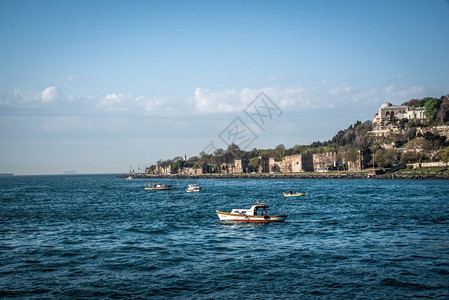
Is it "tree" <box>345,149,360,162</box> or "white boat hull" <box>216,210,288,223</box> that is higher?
"tree" <box>345,149,360,162</box>

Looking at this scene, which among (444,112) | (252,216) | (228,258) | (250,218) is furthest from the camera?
(444,112)

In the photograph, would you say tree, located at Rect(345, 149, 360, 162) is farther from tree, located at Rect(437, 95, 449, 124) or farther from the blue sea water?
the blue sea water

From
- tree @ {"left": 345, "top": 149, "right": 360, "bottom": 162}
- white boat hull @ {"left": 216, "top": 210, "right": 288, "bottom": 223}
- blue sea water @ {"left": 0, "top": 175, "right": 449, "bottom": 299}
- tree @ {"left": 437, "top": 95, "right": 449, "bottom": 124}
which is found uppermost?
tree @ {"left": 437, "top": 95, "right": 449, "bottom": 124}

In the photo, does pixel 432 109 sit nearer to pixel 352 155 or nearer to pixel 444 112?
pixel 444 112

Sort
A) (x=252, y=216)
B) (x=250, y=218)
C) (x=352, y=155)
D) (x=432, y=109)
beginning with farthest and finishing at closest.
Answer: (x=432, y=109), (x=352, y=155), (x=250, y=218), (x=252, y=216)

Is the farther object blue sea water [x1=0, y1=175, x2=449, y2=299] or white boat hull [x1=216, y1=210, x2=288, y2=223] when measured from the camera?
white boat hull [x1=216, y1=210, x2=288, y2=223]

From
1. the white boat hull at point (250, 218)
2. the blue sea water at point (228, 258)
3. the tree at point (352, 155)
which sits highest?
the tree at point (352, 155)

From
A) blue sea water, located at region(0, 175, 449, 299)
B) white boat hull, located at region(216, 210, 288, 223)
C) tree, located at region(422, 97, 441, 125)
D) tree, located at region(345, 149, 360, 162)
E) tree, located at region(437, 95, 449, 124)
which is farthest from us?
tree, located at region(422, 97, 441, 125)

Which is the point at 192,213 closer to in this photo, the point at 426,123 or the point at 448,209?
the point at 448,209

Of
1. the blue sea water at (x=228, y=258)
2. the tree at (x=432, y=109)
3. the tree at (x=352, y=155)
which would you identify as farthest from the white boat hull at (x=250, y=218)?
the tree at (x=432, y=109)

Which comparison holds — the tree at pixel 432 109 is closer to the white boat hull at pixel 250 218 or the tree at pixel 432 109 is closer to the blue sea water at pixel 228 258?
the blue sea water at pixel 228 258

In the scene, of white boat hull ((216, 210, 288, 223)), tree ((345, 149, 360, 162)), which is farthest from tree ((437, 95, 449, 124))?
white boat hull ((216, 210, 288, 223))

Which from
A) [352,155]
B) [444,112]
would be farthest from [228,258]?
[444,112]

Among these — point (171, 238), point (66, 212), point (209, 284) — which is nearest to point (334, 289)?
point (209, 284)
